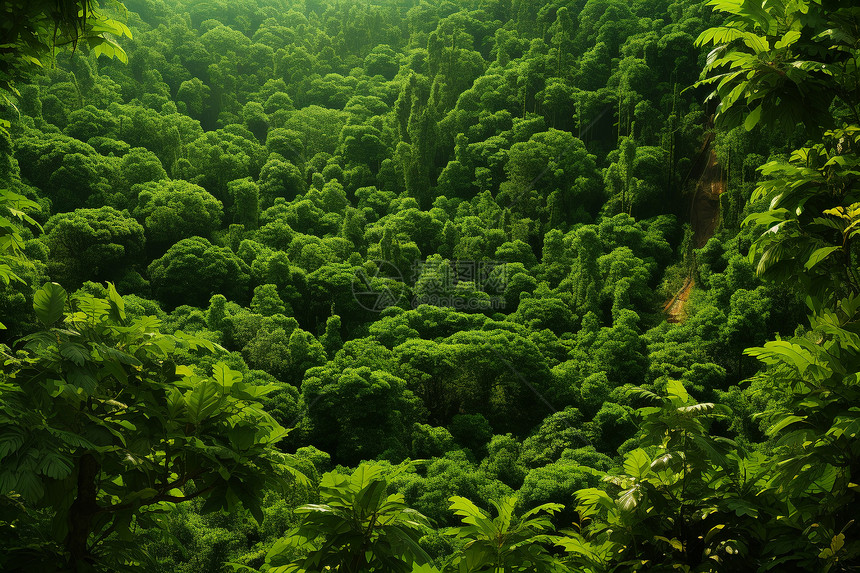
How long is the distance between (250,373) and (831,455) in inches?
1053

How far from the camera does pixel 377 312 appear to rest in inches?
1575

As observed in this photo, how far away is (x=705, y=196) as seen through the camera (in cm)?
4369

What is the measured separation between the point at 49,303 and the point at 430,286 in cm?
3613

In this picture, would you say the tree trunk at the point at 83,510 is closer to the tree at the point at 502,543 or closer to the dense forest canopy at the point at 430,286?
the dense forest canopy at the point at 430,286

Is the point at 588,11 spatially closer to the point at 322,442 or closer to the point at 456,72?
the point at 456,72

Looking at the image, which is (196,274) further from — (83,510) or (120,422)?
(120,422)

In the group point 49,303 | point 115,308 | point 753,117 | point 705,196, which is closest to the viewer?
point 49,303

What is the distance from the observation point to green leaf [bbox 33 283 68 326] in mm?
3963

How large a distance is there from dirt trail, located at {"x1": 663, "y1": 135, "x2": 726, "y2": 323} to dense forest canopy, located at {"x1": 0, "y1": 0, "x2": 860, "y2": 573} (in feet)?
0.53

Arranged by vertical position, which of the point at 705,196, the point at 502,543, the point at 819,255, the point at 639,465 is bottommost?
the point at 705,196

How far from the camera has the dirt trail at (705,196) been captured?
4197 cm

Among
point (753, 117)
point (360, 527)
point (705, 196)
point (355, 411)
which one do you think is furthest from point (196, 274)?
point (753, 117)

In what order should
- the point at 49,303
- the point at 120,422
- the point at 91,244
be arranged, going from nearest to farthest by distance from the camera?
the point at 120,422, the point at 49,303, the point at 91,244

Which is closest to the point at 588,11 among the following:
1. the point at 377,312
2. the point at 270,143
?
the point at 270,143
